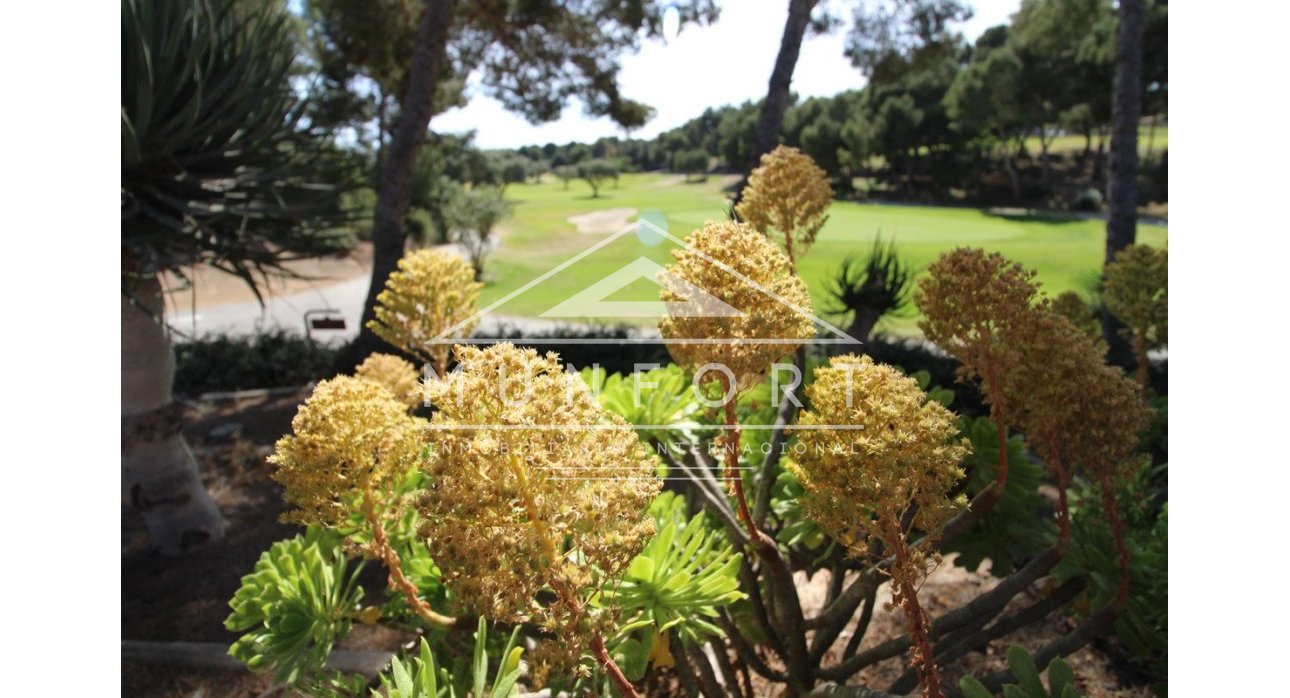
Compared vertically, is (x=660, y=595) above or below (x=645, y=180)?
below

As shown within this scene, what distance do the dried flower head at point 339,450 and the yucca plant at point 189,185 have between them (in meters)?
1.27

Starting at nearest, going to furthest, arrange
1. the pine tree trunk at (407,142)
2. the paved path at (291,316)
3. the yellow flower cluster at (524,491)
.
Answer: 1. the yellow flower cluster at (524,491)
2. the pine tree trunk at (407,142)
3. the paved path at (291,316)

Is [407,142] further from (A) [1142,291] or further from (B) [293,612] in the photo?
(A) [1142,291]

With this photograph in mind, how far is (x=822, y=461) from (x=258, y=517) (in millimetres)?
3072

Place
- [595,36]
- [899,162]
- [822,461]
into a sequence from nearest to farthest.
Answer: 1. [822,461]
2. [595,36]
3. [899,162]

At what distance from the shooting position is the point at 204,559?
9.77ft

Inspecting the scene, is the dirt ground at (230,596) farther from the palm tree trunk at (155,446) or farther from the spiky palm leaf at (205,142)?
the spiky palm leaf at (205,142)

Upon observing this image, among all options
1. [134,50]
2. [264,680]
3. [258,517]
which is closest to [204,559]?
[258,517]

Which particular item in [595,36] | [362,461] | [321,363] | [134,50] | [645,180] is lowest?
[321,363]

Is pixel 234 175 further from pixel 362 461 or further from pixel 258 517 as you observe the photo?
pixel 362 461

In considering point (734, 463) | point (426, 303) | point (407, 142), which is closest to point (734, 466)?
point (734, 463)

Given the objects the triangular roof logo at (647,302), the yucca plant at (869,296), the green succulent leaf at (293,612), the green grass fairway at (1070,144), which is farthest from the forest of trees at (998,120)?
the green succulent leaf at (293,612)

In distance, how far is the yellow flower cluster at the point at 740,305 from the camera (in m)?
1.12

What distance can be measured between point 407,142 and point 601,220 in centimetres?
200
